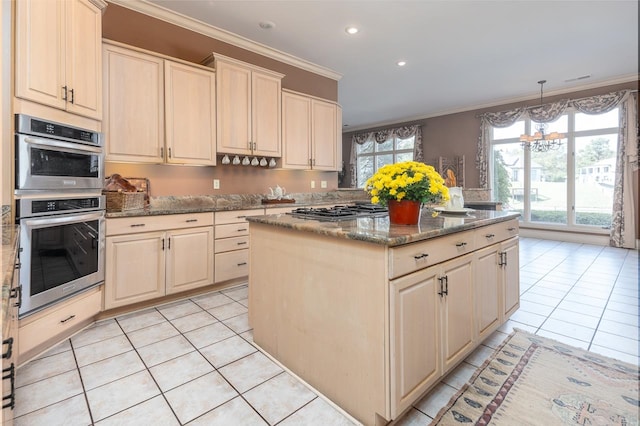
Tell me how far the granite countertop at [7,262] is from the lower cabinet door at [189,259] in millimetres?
1177

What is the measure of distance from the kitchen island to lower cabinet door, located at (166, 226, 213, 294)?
1164mm

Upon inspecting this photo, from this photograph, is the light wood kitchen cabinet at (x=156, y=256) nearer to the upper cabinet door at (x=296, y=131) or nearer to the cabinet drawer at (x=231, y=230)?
the cabinet drawer at (x=231, y=230)

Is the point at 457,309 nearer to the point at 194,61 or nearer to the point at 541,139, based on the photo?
the point at 194,61

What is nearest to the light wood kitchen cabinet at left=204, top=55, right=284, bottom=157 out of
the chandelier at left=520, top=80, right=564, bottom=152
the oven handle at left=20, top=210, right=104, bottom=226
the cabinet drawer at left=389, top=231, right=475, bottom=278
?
the oven handle at left=20, top=210, right=104, bottom=226

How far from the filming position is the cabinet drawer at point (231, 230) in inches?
125

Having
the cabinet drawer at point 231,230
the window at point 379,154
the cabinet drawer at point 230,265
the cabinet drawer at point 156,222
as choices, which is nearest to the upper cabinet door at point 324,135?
the cabinet drawer at point 231,230

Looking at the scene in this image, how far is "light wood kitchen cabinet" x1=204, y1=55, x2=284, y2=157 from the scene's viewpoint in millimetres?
3449

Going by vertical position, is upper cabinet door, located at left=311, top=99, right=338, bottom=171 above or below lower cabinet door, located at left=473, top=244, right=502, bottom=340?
above

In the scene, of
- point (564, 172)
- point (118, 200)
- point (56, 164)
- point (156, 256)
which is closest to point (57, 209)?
point (56, 164)

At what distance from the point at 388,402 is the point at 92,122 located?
8.95ft

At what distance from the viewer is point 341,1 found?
305 centimetres

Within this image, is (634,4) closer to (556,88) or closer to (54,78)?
(556,88)

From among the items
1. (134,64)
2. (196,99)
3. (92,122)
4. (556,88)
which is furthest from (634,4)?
(92,122)

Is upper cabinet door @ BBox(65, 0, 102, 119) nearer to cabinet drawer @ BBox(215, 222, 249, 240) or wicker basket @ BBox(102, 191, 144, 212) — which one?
wicker basket @ BBox(102, 191, 144, 212)
